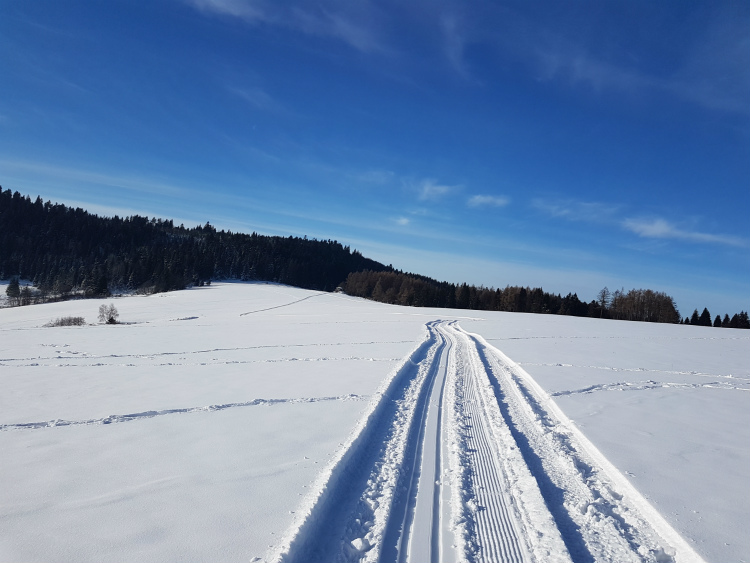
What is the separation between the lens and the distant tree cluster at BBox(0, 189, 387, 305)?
287ft

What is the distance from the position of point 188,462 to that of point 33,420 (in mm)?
4016

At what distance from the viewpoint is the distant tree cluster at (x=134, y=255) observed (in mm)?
87500

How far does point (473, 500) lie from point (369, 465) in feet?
4.92

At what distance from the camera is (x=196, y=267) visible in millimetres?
108375

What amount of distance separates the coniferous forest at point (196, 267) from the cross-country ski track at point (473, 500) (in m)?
75.0

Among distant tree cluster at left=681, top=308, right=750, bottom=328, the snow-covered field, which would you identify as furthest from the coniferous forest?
the snow-covered field

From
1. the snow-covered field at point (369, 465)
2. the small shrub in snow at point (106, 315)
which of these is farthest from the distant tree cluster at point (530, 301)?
the snow-covered field at point (369, 465)

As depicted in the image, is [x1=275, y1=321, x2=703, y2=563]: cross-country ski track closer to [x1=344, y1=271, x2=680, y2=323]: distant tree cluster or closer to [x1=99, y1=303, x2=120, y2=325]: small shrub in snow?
[x1=99, y1=303, x2=120, y2=325]: small shrub in snow

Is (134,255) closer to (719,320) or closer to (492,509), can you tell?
(492,509)

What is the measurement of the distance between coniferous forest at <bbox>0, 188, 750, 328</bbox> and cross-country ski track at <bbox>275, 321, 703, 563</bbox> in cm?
7505

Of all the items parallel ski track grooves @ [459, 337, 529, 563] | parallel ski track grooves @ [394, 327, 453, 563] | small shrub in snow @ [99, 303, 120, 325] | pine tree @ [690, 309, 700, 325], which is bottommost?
small shrub in snow @ [99, 303, 120, 325]

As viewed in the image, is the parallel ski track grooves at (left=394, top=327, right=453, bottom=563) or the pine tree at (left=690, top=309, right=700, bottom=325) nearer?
the parallel ski track grooves at (left=394, top=327, right=453, bottom=563)

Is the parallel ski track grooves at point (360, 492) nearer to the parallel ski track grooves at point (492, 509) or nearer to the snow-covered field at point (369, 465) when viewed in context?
the snow-covered field at point (369, 465)

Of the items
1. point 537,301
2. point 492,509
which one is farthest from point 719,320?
point 492,509
